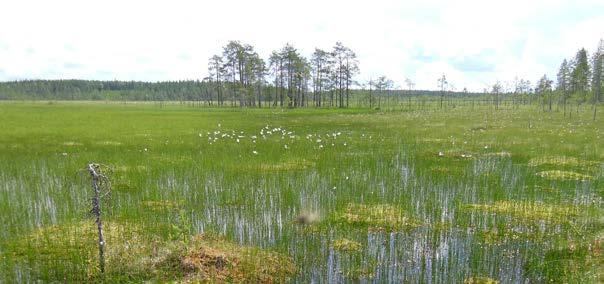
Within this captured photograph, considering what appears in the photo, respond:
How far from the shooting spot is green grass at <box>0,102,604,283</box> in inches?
348

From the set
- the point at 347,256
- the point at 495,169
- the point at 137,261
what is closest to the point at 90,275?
the point at 137,261

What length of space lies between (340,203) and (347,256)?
378cm

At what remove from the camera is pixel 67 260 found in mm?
8977

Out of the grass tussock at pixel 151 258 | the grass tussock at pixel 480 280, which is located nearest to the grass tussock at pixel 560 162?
the grass tussock at pixel 480 280

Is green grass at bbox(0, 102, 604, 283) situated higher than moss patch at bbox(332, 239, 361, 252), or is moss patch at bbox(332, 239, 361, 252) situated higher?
green grass at bbox(0, 102, 604, 283)

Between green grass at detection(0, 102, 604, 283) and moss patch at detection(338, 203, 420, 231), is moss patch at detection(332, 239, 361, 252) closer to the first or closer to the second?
green grass at detection(0, 102, 604, 283)

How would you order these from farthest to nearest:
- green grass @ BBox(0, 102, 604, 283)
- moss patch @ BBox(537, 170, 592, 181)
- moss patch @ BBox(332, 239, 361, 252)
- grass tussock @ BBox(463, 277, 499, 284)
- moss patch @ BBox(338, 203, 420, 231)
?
moss patch @ BBox(537, 170, 592, 181) → moss patch @ BBox(338, 203, 420, 231) → moss patch @ BBox(332, 239, 361, 252) → green grass @ BBox(0, 102, 604, 283) → grass tussock @ BBox(463, 277, 499, 284)

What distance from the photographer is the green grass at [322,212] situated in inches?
348

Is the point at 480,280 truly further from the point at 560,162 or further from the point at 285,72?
the point at 285,72

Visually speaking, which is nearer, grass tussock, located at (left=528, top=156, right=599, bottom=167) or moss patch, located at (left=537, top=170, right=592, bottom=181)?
moss patch, located at (left=537, top=170, right=592, bottom=181)

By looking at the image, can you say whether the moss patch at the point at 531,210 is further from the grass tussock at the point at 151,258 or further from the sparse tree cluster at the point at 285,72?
the sparse tree cluster at the point at 285,72

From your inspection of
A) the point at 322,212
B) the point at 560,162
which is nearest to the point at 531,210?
the point at 322,212

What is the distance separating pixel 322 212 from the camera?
40.7ft

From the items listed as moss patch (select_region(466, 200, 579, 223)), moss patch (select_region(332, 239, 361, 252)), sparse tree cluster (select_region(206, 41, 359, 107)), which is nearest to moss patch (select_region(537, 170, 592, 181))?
moss patch (select_region(466, 200, 579, 223))
